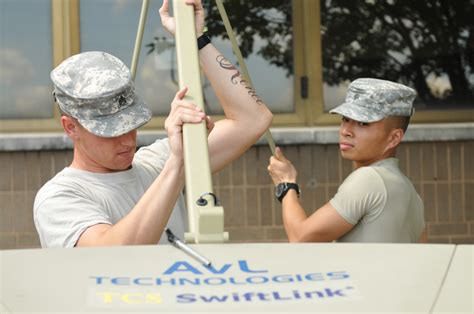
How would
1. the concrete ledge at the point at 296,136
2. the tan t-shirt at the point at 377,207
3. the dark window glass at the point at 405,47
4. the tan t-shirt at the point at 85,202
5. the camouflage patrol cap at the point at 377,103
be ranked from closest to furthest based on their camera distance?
the tan t-shirt at the point at 85,202 < the tan t-shirt at the point at 377,207 < the camouflage patrol cap at the point at 377,103 < the concrete ledge at the point at 296,136 < the dark window glass at the point at 405,47

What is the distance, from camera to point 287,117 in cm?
809

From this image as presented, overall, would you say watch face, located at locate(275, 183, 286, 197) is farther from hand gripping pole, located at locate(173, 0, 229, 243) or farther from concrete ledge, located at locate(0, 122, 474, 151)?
concrete ledge, located at locate(0, 122, 474, 151)

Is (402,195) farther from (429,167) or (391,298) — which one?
(429,167)

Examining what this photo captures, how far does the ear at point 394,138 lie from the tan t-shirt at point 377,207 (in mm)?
165

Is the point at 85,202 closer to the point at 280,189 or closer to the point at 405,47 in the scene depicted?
the point at 280,189

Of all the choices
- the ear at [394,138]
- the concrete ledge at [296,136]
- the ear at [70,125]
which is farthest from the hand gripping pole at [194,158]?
the concrete ledge at [296,136]

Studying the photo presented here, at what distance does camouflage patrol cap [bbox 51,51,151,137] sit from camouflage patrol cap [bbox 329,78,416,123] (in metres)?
0.91

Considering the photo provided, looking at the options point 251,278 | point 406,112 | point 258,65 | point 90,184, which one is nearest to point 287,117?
point 258,65

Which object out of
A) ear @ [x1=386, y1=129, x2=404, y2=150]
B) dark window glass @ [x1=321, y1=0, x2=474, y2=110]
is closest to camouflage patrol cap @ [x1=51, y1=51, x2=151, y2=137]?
ear @ [x1=386, y1=129, x2=404, y2=150]

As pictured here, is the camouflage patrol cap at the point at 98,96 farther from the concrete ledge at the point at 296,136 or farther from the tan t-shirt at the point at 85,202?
the concrete ledge at the point at 296,136

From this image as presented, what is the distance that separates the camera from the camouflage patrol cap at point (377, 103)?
424 centimetres

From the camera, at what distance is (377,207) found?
4055 millimetres

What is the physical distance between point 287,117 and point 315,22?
2.01 ft

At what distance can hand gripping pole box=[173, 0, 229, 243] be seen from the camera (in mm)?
3043
